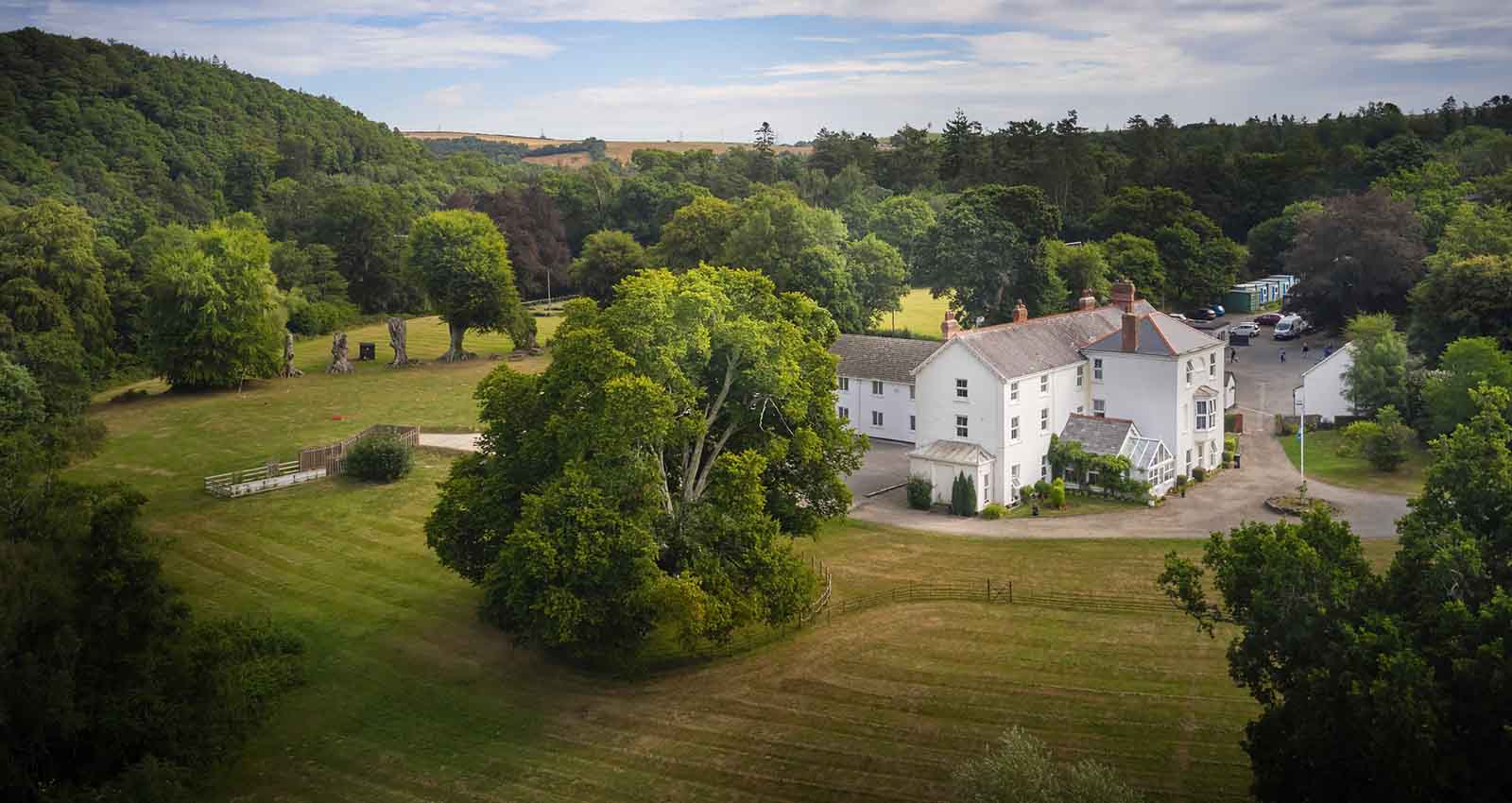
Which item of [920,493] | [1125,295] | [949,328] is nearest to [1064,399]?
[949,328]

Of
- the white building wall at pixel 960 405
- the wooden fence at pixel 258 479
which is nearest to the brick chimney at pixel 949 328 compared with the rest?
the white building wall at pixel 960 405

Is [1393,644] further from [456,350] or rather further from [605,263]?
[605,263]

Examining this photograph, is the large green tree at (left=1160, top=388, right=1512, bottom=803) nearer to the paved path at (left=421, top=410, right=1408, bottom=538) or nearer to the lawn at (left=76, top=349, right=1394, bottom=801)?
the lawn at (left=76, top=349, right=1394, bottom=801)

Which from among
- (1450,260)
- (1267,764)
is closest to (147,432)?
(1267,764)

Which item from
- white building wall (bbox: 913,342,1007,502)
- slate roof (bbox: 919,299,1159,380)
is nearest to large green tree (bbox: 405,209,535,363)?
slate roof (bbox: 919,299,1159,380)

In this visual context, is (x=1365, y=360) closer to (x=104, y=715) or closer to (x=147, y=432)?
(x=104, y=715)

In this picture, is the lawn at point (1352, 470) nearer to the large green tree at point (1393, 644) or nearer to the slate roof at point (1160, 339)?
the slate roof at point (1160, 339)

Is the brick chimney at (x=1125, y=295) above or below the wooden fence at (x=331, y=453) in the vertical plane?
above
